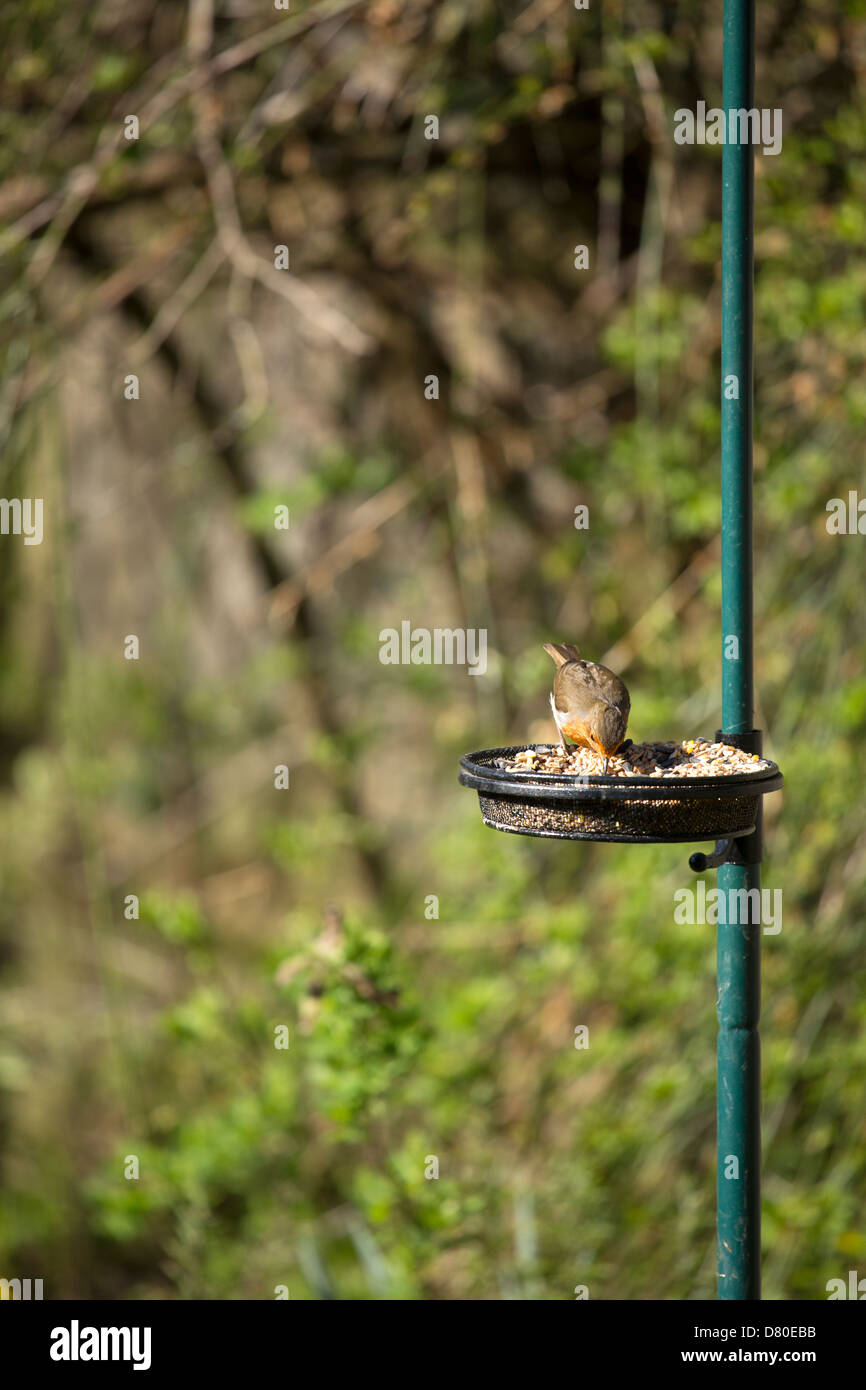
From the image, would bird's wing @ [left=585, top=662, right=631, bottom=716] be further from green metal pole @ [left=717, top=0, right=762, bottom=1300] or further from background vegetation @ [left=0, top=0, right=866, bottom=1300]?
background vegetation @ [left=0, top=0, right=866, bottom=1300]

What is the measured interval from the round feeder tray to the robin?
0.08m

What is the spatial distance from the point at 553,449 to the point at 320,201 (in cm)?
64

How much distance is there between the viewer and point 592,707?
0.92 m

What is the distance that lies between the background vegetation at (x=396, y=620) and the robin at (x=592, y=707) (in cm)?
48

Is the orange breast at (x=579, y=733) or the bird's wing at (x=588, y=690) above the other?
the bird's wing at (x=588, y=690)

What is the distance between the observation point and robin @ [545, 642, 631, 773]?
3.01 ft

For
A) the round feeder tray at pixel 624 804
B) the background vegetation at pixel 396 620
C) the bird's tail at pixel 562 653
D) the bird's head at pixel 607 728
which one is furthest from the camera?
the background vegetation at pixel 396 620

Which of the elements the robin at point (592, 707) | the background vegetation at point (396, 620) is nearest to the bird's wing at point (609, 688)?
the robin at point (592, 707)

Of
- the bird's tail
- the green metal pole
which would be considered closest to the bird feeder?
the green metal pole

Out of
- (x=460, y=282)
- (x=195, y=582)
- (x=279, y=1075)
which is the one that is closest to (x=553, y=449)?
(x=460, y=282)

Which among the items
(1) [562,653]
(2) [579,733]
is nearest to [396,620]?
(1) [562,653]

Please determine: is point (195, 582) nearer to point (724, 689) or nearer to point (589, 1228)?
point (589, 1228)

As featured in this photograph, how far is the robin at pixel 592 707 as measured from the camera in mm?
917

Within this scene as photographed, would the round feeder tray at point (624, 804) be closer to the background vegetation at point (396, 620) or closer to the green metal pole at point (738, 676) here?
the green metal pole at point (738, 676)
